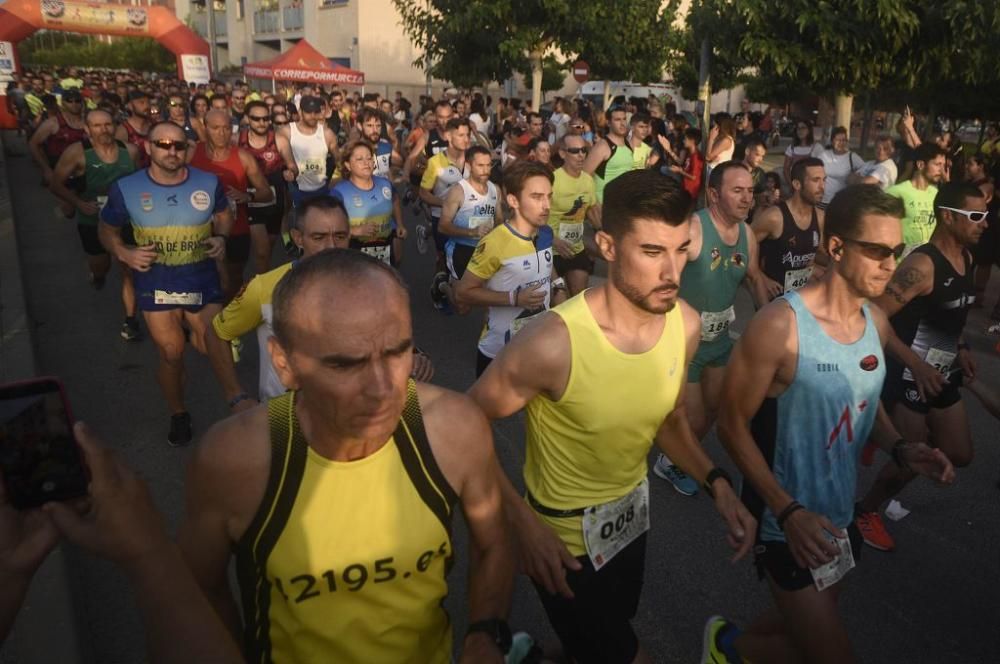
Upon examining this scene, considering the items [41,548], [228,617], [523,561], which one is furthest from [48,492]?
[523,561]

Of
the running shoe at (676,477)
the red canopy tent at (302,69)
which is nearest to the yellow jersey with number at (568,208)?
the running shoe at (676,477)

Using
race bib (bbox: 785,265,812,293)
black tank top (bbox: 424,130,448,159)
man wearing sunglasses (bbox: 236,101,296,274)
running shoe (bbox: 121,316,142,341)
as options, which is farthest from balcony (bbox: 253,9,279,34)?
race bib (bbox: 785,265,812,293)

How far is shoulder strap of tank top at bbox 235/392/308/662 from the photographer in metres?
1.75

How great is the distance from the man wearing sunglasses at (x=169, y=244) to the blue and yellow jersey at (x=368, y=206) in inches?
57.8

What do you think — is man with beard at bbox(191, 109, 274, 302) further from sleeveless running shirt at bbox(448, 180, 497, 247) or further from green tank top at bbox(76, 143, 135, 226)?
sleeveless running shirt at bbox(448, 180, 497, 247)

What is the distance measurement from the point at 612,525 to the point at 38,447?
180 cm

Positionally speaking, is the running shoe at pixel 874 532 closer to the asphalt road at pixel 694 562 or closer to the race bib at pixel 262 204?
the asphalt road at pixel 694 562

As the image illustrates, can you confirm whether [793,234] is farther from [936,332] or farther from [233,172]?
[233,172]

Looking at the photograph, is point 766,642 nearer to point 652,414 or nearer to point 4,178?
point 652,414

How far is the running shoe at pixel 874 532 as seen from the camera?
398cm

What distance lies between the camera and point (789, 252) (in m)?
5.50

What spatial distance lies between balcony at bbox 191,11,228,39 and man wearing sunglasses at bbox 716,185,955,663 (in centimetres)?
6307

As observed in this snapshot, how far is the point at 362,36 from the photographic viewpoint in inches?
1702

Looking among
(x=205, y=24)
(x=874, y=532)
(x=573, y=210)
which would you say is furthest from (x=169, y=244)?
(x=205, y=24)
